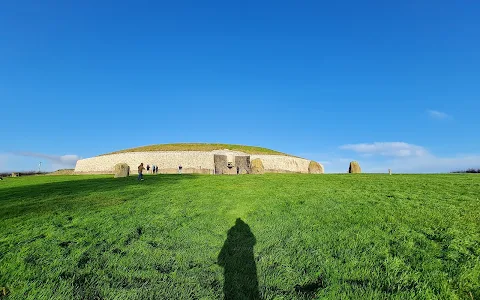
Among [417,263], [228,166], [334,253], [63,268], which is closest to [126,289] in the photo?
[63,268]

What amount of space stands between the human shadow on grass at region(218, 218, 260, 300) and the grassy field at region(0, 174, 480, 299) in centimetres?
3

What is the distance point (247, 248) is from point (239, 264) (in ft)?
3.20

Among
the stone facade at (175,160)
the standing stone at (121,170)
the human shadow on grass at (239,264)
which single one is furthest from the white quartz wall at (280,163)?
the human shadow on grass at (239,264)

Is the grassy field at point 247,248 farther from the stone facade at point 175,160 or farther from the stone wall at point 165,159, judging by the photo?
the stone wall at point 165,159

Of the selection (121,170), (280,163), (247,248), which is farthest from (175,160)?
(247,248)

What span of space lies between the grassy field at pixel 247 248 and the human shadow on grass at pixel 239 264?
28 mm

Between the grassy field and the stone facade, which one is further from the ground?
the stone facade

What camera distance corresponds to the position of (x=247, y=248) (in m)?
8.38

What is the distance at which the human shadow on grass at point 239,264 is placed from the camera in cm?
615

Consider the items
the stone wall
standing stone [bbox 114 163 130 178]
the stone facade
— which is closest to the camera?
standing stone [bbox 114 163 130 178]

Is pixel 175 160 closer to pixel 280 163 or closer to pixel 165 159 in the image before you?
pixel 165 159

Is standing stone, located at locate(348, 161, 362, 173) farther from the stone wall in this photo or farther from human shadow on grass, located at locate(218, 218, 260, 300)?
the stone wall

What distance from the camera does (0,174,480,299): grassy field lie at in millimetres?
5980

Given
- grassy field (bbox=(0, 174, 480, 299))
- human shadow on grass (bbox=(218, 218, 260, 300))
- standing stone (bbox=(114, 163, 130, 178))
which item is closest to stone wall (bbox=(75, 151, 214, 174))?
standing stone (bbox=(114, 163, 130, 178))
